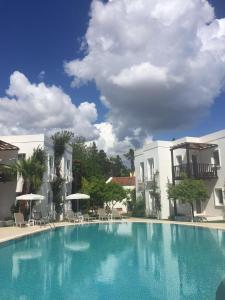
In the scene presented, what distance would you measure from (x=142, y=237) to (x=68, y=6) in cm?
1271

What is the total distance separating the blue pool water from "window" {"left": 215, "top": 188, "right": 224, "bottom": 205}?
7.24 metres

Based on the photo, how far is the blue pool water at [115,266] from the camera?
8062 millimetres

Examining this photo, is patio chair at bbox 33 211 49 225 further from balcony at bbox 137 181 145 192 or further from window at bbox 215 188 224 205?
window at bbox 215 188 224 205

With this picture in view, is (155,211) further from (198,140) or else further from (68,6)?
(68,6)

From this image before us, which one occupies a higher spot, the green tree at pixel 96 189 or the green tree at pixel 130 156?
the green tree at pixel 130 156

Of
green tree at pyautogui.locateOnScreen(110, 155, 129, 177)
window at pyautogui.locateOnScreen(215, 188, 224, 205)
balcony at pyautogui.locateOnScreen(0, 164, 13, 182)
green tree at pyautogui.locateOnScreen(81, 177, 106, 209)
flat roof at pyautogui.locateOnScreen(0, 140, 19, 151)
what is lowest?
window at pyautogui.locateOnScreen(215, 188, 224, 205)

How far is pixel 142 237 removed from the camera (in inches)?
717

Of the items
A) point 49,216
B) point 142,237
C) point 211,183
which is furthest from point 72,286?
point 211,183

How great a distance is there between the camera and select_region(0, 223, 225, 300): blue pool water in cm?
806

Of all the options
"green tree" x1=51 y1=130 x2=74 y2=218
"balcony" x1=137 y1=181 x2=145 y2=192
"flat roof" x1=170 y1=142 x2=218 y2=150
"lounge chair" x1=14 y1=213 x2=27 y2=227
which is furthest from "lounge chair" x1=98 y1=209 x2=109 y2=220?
"flat roof" x1=170 y1=142 x2=218 y2=150

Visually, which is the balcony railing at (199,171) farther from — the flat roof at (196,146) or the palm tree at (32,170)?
the palm tree at (32,170)

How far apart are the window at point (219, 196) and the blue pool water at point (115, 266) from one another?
7.24 m

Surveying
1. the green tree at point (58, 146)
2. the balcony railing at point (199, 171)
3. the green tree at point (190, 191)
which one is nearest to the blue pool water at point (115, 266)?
the green tree at point (190, 191)

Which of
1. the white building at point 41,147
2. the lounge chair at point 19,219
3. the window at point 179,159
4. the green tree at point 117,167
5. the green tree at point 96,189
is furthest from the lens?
the green tree at point 117,167
